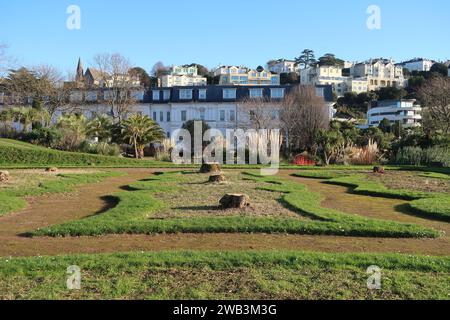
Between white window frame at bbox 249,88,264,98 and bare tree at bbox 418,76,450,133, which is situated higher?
white window frame at bbox 249,88,264,98

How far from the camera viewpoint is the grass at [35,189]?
10.8 metres

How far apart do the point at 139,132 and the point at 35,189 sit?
1857 centimetres

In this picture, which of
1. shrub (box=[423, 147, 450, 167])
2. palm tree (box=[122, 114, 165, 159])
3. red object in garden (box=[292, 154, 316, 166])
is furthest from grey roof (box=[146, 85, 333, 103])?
shrub (box=[423, 147, 450, 167])

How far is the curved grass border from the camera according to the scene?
10371 millimetres

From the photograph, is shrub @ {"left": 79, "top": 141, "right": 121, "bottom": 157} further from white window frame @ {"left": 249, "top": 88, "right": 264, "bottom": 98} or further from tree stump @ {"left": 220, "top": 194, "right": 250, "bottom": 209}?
white window frame @ {"left": 249, "top": 88, "right": 264, "bottom": 98}

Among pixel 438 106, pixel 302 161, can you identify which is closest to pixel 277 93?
pixel 438 106

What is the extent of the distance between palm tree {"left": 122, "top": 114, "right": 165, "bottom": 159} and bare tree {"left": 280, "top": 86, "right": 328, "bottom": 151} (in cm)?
960

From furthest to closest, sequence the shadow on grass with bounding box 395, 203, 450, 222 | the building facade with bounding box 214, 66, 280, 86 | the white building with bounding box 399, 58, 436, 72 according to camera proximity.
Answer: the white building with bounding box 399, 58, 436, 72
the building facade with bounding box 214, 66, 280, 86
the shadow on grass with bounding box 395, 203, 450, 222

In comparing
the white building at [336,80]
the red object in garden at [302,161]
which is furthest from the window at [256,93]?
the white building at [336,80]

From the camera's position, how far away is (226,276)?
18.6 ft

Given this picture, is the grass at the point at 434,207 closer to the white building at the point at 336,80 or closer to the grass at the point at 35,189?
the grass at the point at 35,189

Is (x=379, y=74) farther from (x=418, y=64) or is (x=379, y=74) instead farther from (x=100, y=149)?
(x=100, y=149)

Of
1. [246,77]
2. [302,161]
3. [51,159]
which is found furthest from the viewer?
[246,77]

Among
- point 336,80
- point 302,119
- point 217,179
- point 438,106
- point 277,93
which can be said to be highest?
point 336,80
